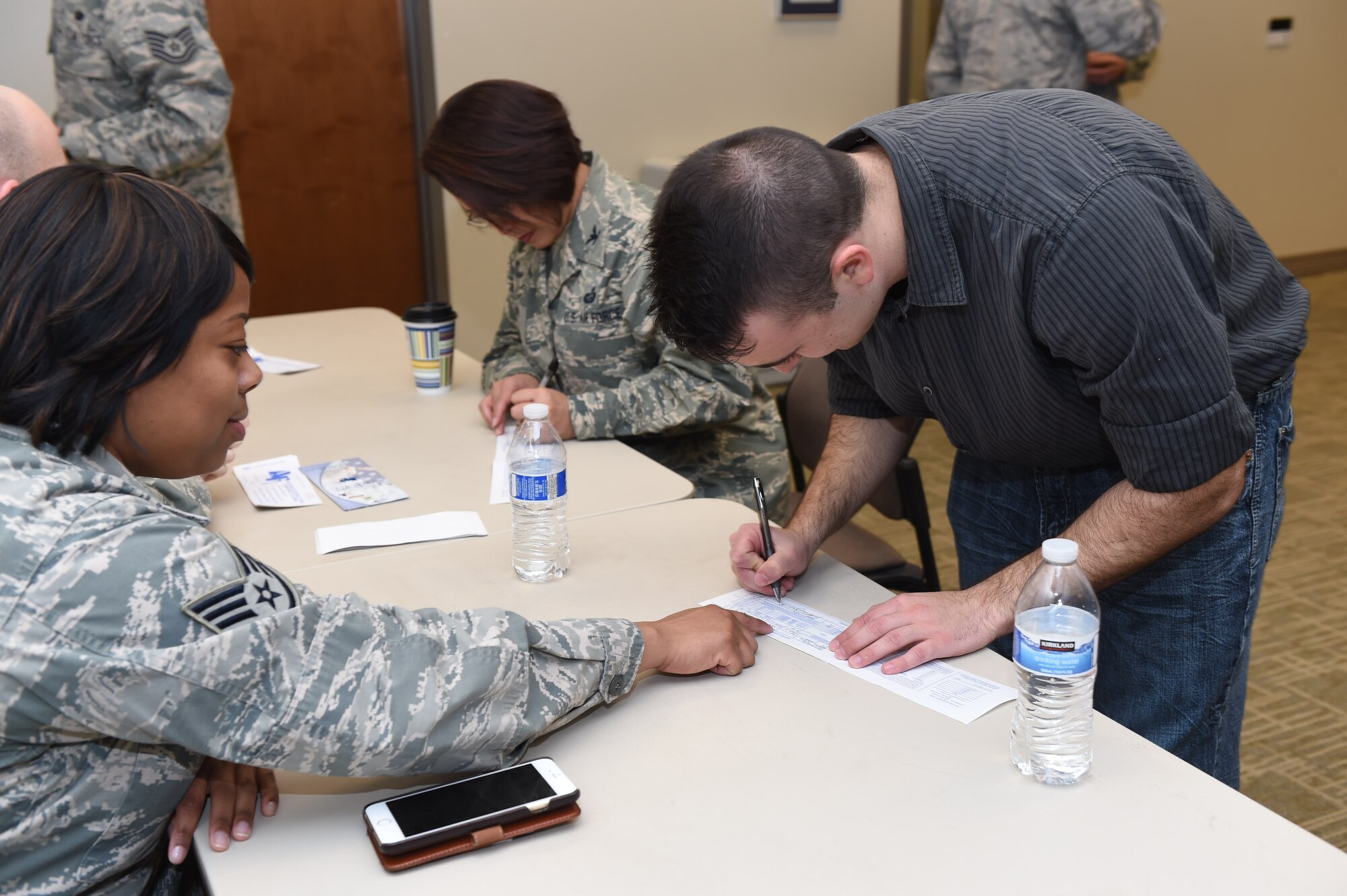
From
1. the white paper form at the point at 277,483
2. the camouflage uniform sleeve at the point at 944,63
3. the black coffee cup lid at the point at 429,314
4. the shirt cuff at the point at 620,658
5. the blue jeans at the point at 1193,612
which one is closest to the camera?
the shirt cuff at the point at 620,658

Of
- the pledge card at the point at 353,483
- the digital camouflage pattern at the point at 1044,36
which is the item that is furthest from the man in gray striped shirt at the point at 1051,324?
the digital camouflage pattern at the point at 1044,36

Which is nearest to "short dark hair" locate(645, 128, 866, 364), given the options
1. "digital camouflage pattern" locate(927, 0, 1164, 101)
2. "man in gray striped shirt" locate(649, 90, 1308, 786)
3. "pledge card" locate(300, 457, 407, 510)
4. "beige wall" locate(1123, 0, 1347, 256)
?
"man in gray striped shirt" locate(649, 90, 1308, 786)

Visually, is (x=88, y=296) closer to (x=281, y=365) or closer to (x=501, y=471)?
(x=501, y=471)

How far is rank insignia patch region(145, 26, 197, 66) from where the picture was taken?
10.5 feet

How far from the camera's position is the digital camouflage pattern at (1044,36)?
14.7 feet

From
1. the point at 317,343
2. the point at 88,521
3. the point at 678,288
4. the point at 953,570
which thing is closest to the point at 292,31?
the point at 317,343

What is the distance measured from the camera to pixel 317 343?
3.00 metres

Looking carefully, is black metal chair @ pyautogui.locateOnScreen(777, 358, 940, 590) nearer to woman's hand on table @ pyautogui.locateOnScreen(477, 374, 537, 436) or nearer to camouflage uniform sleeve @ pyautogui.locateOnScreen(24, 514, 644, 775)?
woman's hand on table @ pyautogui.locateOnScreen(477, 374, 537, 436)

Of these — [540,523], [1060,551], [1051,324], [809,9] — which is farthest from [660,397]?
[809,9]

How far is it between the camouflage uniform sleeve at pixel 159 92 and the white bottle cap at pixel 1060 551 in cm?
287

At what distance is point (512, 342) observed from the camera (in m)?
2.69

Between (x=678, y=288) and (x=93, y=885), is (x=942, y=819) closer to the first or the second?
(x=678, y=288)

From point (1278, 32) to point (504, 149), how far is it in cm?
606

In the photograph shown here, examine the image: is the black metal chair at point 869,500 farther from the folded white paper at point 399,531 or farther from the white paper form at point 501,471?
the folded white paper at point 399,531
